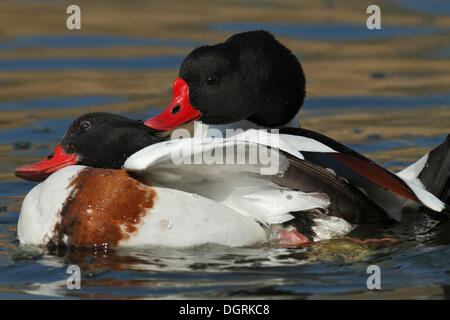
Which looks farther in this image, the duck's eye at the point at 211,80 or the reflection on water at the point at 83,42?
the reflection on water at the point at 83,42

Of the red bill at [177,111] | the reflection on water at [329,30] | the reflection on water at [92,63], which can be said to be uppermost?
the reflection on water at [329,30]

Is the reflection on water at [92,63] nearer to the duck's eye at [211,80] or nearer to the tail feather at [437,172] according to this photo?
the duck's eye at [211,80]

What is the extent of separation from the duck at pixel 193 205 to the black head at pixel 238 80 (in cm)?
71

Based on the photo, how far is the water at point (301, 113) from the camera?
553 centimetres

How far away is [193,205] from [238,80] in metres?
1.13

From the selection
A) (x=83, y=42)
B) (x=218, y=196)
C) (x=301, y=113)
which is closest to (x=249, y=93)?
(x=218, y=196)

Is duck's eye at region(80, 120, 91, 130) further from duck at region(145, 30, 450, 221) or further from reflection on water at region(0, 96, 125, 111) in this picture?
reflection on water at region(0, 96, 125, 111)

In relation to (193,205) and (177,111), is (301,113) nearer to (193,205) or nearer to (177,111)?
(177,111)

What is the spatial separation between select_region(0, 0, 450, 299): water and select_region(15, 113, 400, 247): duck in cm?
10

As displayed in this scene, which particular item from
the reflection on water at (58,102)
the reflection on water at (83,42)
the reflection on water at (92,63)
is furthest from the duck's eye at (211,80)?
the reflection on water at (83,42)

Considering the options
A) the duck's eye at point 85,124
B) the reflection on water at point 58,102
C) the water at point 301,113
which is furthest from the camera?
the reflection on water at point 58,102

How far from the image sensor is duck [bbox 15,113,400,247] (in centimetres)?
582

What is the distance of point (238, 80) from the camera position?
658cm
